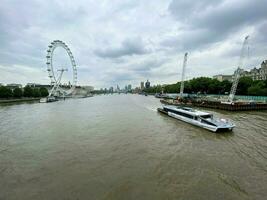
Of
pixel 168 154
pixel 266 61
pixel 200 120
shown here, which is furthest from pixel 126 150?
pixel 266 61

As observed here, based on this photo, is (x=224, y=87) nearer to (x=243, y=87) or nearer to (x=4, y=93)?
(x=243, y=87)

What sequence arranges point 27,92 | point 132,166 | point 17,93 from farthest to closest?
point 27,92
point 17,93
point 132,166

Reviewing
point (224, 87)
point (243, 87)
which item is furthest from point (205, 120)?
point (224, 87)

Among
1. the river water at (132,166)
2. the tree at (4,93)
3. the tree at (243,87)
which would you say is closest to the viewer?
the river water at (132,166)

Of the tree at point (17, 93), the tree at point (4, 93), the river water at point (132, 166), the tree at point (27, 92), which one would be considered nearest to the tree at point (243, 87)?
the river water at point (132, 166)

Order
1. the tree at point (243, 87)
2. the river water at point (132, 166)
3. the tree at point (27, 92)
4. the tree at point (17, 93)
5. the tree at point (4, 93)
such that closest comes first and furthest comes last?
the river water at point (132, 166)
the tree at point (4, 93)
the tree at point (17, 93)
the tree at point (243, 87)
the tree at point (27, 92)

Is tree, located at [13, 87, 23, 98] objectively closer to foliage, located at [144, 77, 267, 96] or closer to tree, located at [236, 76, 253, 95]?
foliage, located at [144, 77, 267, 96]

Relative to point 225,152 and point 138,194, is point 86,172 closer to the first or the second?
point 138,194

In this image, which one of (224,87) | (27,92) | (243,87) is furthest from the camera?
(224,87)

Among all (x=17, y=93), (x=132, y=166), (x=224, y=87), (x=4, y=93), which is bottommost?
(x=132, y=166)

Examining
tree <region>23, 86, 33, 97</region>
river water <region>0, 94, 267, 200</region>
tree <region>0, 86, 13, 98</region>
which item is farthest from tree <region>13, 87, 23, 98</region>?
river water <region>0, 94, 267, 200</region>

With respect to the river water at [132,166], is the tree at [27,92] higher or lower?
higher

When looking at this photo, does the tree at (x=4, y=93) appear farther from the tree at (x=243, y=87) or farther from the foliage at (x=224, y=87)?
the tree at (x=243, y=87)

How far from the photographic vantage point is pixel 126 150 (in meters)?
17.1
